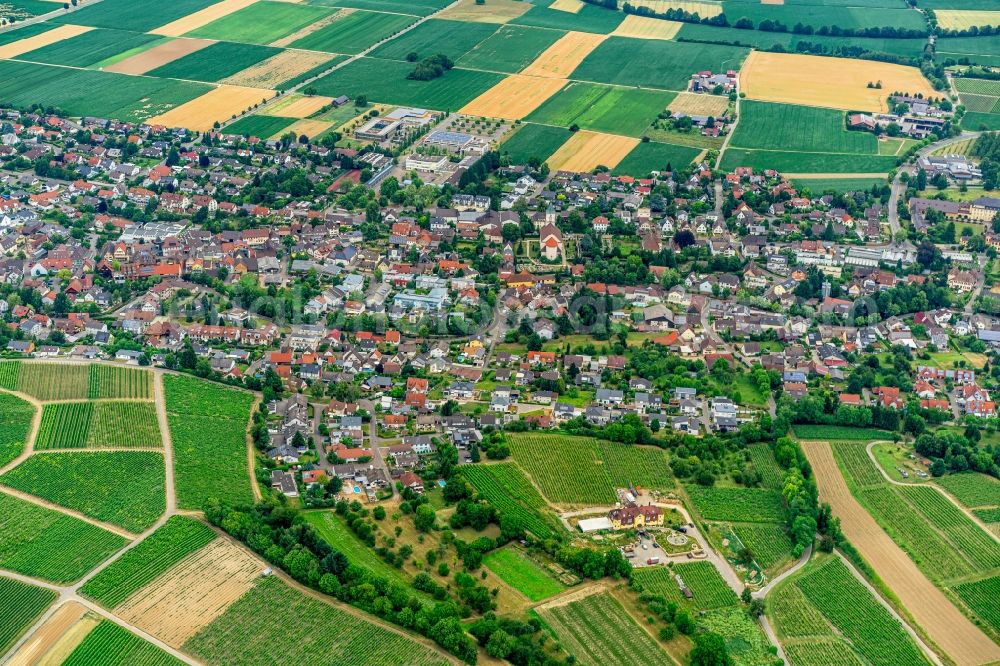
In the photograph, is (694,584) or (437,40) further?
(437,40)

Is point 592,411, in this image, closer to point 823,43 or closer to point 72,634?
point 72,634

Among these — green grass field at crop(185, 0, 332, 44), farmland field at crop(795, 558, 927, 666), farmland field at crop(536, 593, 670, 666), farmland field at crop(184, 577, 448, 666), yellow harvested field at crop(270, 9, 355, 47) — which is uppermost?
green grass field at crop(185, 0, 332, 44)

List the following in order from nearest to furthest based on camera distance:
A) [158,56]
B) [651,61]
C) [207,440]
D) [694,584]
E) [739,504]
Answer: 1. [694,584]
2. [739,504]
3. [207,440]
4. [158,56]
5. [651,61]

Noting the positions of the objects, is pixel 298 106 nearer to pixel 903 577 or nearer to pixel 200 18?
pixel 200 18

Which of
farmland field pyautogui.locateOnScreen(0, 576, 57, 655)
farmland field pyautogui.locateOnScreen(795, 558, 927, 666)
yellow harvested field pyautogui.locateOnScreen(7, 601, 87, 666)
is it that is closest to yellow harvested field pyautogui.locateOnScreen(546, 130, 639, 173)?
farmland field pyautogui.locateOnScreen(795, 558, 927, 666)

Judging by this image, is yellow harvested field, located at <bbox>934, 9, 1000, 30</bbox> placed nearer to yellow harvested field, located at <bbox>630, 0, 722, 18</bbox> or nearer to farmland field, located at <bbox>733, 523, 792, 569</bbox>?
yellow harvested field, located at <bbox>630, 0, 722, 18</bbox>

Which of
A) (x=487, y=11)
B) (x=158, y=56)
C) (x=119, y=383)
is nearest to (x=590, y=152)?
(x=487, y=11)
